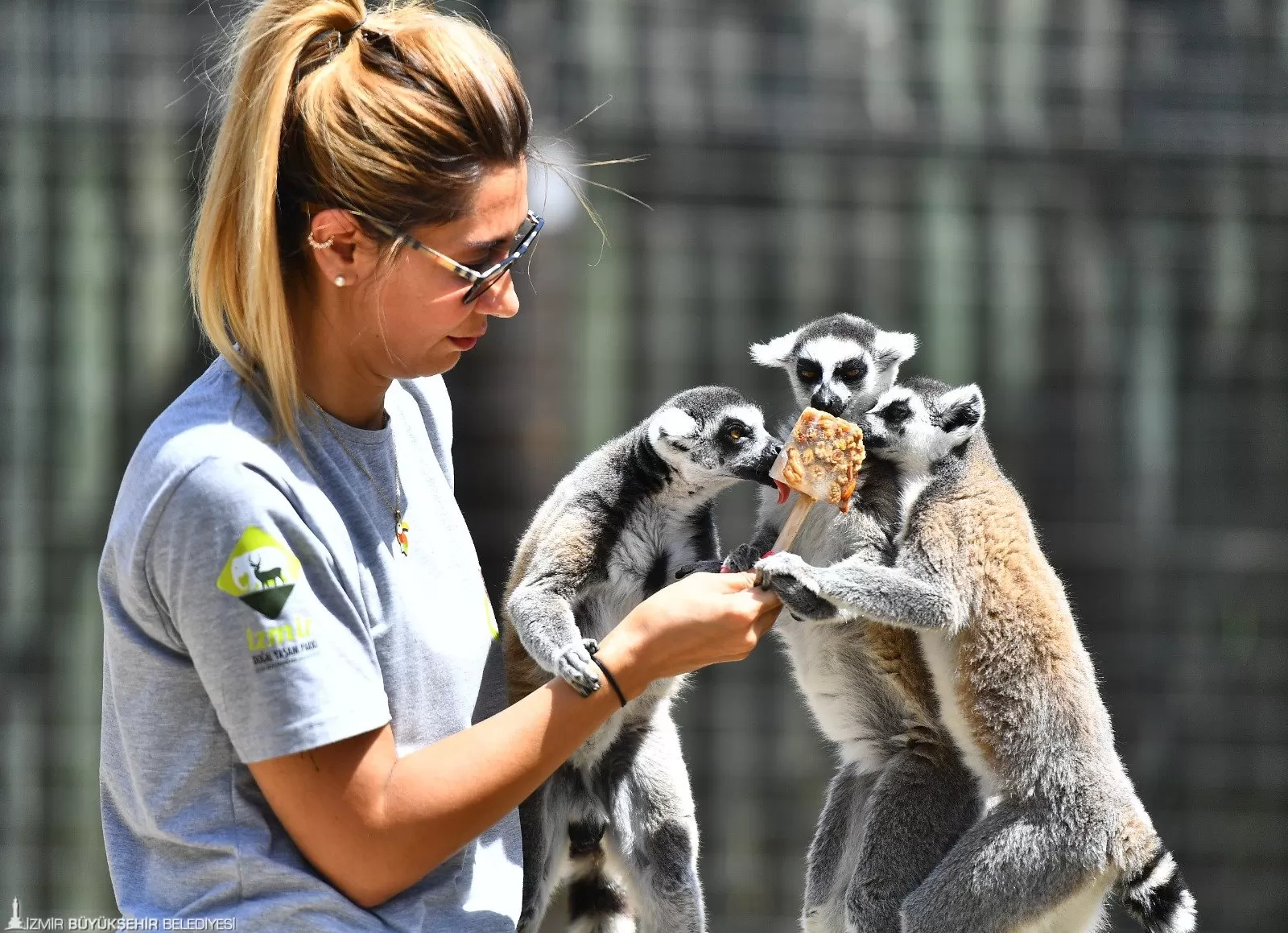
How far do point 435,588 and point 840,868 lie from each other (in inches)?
35.5

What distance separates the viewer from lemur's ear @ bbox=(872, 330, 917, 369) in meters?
2.68

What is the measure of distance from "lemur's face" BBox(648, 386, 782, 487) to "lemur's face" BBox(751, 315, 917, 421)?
122mm

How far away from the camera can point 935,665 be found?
2486mm

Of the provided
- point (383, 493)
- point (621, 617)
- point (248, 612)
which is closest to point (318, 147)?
point (383, 493)

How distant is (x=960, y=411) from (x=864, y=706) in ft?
1.79

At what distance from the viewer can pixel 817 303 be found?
6406 mm

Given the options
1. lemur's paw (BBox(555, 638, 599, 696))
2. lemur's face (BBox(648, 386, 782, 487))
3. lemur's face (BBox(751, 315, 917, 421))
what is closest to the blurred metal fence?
lemur's face (BBox(751, 315, 917, 421))

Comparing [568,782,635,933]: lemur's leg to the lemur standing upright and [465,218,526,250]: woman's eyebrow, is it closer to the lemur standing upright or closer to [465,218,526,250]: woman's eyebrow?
the lemur standing upright

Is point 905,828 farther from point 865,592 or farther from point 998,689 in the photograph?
point 865,592

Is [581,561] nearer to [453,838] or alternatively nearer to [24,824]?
[453,838]

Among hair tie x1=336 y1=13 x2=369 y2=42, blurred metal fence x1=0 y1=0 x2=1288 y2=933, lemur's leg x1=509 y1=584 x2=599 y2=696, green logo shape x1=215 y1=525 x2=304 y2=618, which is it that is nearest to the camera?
green logo shape x1=215 y1=525 x2=304 y2=618

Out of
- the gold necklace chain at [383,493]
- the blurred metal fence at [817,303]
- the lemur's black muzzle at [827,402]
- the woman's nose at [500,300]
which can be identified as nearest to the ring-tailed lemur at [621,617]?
the lemur's black muzzle at [827,402]

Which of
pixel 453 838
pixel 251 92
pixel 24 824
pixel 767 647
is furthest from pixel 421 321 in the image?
pixel 24 824

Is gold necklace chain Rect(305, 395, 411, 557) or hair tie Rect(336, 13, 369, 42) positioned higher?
hair tie Rect(336, 13, 369, 42)
